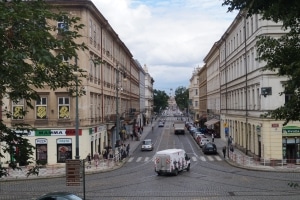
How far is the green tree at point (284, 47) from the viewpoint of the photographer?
1217cm

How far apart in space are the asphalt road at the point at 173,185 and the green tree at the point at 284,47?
11.8 m

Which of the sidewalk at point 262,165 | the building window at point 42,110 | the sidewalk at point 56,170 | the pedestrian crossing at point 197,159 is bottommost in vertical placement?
the pedestrian crossing at point 197,159

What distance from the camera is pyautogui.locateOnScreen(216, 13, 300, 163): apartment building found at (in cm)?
3903

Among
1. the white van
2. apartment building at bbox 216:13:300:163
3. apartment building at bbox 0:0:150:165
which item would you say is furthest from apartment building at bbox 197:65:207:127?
the white van

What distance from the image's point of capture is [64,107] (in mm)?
40406

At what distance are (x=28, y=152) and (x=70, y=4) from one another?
30453 millimetres

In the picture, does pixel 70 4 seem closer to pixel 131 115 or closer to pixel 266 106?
pixel 266 106

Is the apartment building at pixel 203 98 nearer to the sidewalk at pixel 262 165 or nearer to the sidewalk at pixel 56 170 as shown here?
the sidewalk at pixel 262 165

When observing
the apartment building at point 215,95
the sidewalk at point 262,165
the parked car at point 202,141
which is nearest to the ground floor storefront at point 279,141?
the sidewalk at point 262,165

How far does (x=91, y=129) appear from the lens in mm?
42594

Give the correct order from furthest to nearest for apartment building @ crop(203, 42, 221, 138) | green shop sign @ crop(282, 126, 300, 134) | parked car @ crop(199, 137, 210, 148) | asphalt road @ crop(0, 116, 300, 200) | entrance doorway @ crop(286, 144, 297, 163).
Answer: apartment building @ crop(203, 42, 221, 138), parked car @ crop(199, 137, 210, 148), entrance doorway @ crop(286, 144, 297, 163), green shop sign @ crop(282, 126, 300, 134), asphalt road @ crop(0, 116, 300, 200)

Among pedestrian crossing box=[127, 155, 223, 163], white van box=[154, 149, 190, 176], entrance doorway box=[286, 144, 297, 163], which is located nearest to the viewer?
white van box=[154, 149, 190, 176]

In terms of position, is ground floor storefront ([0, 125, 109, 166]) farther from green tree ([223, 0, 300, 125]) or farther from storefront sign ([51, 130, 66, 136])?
green tree ([223, 0, 300, 125])

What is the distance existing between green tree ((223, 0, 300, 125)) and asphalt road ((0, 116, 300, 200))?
11.8 m
